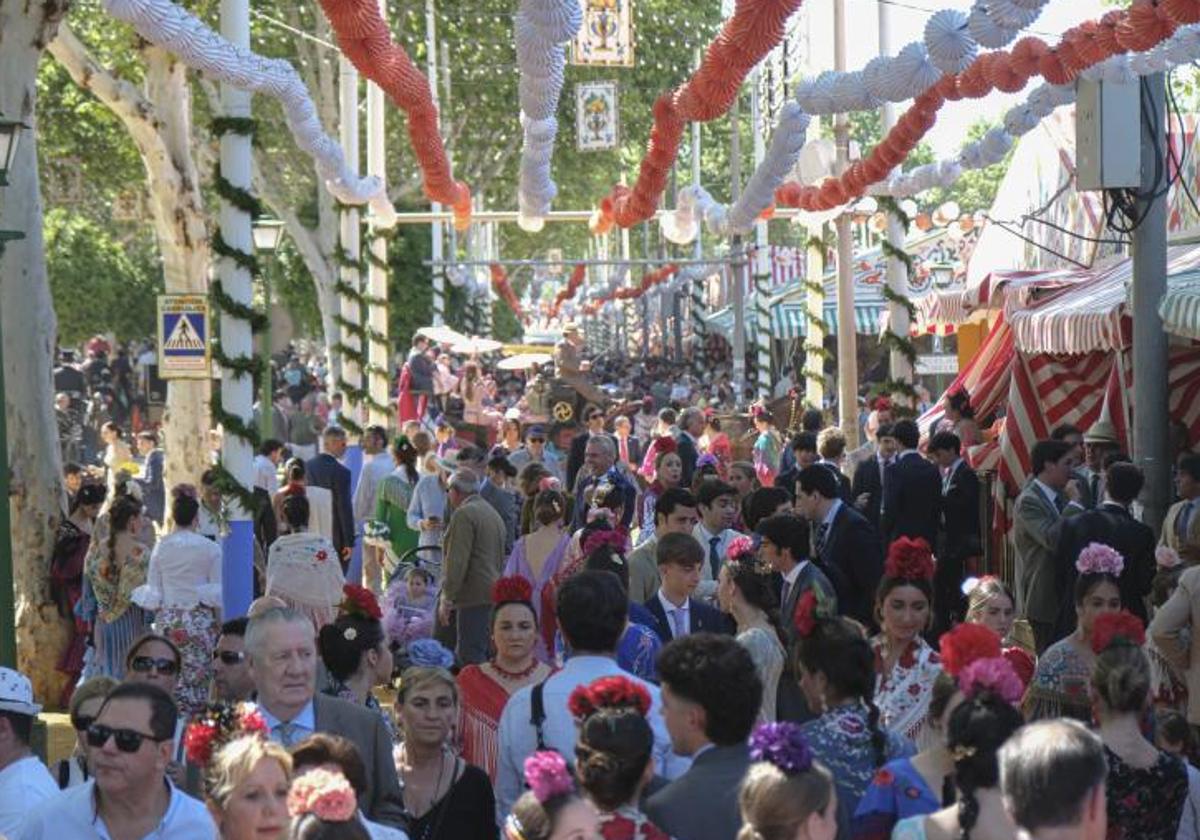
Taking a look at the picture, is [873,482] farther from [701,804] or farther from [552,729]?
[701,804]

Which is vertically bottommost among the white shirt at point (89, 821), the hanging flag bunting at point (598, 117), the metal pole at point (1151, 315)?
the white shirt at point (89, 821)

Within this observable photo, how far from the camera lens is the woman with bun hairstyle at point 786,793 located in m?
5.76

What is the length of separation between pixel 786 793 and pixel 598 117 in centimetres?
3212

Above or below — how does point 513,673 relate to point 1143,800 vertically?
above

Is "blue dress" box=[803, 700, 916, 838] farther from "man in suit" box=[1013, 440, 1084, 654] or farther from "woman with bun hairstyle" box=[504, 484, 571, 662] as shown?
"man in suit" box=[1013, 440, 1084, 654]

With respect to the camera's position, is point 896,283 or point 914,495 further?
point 896,283

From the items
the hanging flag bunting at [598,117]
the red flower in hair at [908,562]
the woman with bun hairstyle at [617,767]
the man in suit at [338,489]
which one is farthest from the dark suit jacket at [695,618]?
the hanging flag bunting at [598,117]

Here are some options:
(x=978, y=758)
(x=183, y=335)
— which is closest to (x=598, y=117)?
(x=183, y=335)

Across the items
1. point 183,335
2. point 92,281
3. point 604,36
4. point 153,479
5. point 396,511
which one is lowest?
point 153,479

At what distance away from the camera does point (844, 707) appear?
7211 millimetres

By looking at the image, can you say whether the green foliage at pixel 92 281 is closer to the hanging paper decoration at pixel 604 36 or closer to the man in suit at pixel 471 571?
the hanging paper decoration at pixel 604 36

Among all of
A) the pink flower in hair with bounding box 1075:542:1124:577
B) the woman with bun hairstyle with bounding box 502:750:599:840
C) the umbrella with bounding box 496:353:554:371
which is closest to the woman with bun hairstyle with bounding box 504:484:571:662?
the pink flower in hair with bounding box 1075:542:1124:577

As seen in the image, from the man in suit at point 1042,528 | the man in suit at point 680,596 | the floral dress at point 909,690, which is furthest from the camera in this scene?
the man in suit at point 1042,528

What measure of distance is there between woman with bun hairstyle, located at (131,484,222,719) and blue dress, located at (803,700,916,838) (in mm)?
6187
